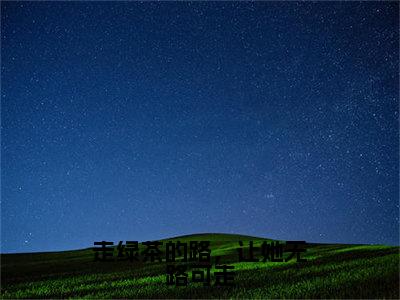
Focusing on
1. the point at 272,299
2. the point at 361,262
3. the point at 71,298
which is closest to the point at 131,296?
the point at 71,298

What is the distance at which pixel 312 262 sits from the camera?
24.8 meters

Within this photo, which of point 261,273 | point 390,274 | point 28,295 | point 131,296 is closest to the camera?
point 131,296

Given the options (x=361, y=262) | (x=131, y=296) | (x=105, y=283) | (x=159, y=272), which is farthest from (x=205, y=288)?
(x=361, y=262)

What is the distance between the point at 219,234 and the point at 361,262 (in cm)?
4743

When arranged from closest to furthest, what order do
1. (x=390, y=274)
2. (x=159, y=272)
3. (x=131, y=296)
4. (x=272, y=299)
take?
(x=272, y=299)
(x=131, y=296)
(x=390, y=274)
(x=159, y=272)

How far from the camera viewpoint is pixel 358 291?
14484 millimetres

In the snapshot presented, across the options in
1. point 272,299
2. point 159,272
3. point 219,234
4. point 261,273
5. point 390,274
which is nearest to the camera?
point 272,299

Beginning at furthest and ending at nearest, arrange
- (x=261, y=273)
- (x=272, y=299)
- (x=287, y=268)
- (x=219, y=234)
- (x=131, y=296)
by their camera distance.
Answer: (x=219, y=234) → (x=287, y=268) → (x=261, y=273) → (x=131, y=296) → (x=272, y=299)

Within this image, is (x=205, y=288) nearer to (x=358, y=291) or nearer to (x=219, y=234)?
(x=358, y=291)

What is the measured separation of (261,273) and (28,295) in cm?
940

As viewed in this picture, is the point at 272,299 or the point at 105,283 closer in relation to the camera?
the point at 272,299

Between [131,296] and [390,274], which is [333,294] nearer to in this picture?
[390,274]

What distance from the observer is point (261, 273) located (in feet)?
68.0

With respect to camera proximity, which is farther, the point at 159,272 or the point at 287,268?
the point at 159,272
